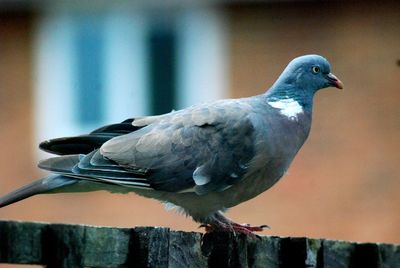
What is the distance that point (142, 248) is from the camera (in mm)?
3441

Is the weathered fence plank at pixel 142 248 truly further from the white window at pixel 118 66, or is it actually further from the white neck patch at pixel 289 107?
the white window at pixel 118 66

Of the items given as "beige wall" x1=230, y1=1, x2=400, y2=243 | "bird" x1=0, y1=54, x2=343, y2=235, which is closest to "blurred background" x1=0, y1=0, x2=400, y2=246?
"beige wall" x1=230, y1=1, x2=400, y2=243

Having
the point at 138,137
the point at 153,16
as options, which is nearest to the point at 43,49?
the point at 153,16

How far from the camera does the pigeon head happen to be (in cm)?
541

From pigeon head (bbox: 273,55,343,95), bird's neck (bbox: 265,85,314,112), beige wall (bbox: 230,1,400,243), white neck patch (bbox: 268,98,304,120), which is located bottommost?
beige wall (bbox: 230,1,400,243)

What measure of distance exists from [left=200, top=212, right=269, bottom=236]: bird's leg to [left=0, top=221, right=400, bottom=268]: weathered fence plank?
0.48 metres

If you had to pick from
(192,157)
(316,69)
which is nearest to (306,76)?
(316,69)

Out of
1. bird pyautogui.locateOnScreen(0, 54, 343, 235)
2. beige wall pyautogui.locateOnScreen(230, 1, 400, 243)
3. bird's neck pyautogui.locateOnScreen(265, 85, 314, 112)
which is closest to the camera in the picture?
bird pyautogui.locateOnScreen(0, 54, 343, 235)

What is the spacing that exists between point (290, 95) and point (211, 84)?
7809 millimetres

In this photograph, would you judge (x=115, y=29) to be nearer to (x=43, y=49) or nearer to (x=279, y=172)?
(x=43, y=49)

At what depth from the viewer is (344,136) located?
42.4ft

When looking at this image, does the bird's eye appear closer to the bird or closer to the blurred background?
the bird

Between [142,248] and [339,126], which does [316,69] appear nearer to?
[142,248]

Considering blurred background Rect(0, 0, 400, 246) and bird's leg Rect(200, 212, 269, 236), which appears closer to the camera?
bird's leg Rect(200, 212, 269, 236)
